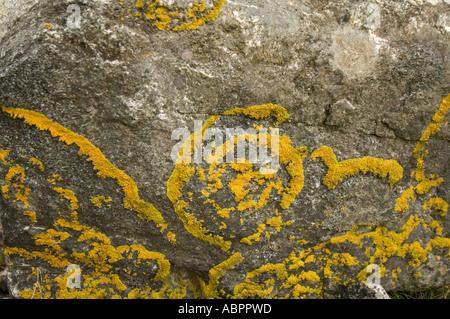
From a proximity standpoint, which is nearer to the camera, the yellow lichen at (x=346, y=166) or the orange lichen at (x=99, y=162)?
the orange lichen at (x=99, y=162)

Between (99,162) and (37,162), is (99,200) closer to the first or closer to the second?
(99,162)

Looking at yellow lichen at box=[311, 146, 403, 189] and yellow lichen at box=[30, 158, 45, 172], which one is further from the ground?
yellow lichen at box=[30, 158, 45, 172]

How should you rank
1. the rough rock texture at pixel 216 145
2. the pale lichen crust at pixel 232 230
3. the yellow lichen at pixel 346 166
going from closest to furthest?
the rough rock texture at pixel 216 145, the pale lichen crust at pixel 232 230, the yellow lichen at pixel 346 166

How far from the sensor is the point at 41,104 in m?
2.03

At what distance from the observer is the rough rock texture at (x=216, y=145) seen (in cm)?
204

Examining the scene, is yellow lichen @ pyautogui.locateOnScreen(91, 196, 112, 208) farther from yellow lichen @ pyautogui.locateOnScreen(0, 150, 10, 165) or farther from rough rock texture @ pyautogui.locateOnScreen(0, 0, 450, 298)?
yellow lichen @ pyautogui.locateOnScreen(0, 150, 10, 165)

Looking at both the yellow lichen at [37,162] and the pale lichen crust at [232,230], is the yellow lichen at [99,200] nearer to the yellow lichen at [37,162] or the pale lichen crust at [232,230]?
the pale lichen crust at [232,230]

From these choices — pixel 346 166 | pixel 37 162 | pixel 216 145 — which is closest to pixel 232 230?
pixel 216 145

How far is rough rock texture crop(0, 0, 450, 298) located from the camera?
2037 mm

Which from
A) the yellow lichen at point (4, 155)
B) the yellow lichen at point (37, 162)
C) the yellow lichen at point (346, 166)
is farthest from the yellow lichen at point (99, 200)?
the yellow lichen at point (346, 166)

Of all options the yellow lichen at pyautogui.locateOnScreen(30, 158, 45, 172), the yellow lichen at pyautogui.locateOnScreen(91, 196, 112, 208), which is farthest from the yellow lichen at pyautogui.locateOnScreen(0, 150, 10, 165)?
the yellow lichen at pyautogui.locateOnScreen(91, 196, 112, 208)

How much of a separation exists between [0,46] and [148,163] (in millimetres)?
1001

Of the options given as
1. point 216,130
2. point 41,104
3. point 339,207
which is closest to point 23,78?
point 41,104

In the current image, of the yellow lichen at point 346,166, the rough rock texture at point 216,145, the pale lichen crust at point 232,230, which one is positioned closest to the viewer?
the rough rock texture at point 216,145
